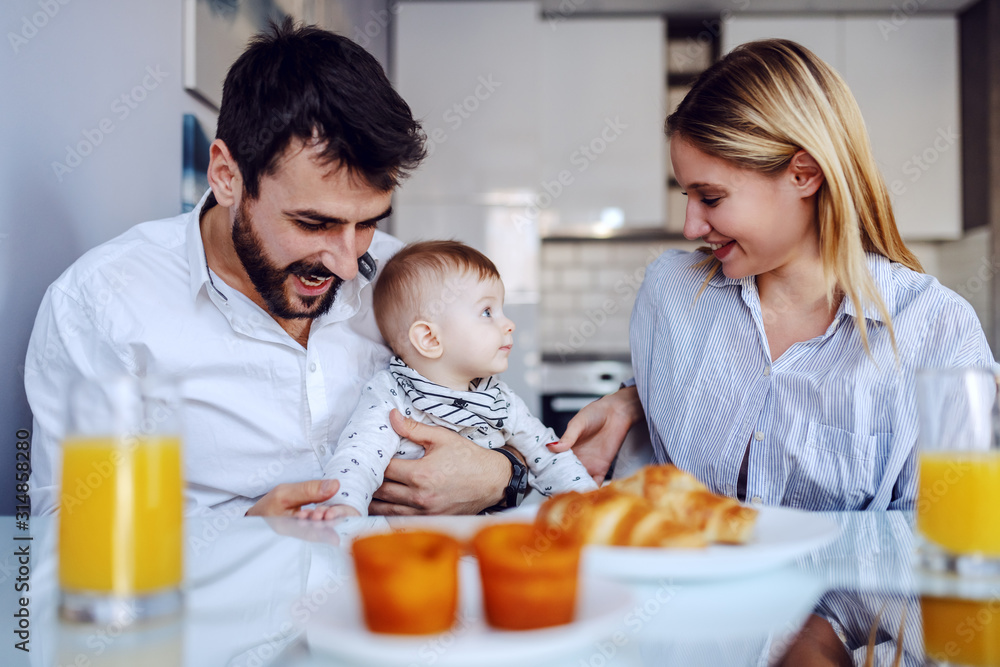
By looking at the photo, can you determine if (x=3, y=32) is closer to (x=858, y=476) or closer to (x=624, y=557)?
(x=624, y=557)

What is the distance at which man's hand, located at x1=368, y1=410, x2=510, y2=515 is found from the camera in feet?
3.79

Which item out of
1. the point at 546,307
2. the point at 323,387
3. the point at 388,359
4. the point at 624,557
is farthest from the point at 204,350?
the point at 546,307

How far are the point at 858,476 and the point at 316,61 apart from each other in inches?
40.7

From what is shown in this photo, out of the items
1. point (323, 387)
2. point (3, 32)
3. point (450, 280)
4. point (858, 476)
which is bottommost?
point (858, 476)

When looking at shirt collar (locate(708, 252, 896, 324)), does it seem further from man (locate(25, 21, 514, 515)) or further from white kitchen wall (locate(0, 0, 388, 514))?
white kitchen wall (locate(0, 0, 388, 514))

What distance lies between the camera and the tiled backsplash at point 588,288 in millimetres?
4070

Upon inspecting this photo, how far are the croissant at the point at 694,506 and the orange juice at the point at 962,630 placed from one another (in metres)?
0.15

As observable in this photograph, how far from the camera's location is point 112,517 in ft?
1.72

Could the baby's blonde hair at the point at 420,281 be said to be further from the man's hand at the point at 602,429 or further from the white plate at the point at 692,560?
the white plate at the point at 692,560

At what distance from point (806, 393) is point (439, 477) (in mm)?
600

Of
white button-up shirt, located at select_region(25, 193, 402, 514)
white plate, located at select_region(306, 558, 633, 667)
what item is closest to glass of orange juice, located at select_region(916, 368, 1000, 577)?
white plate, located at select_region(306, 558, 633, 667)

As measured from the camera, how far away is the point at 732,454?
130cm

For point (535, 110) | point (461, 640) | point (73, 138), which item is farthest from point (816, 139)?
point (535, 110)

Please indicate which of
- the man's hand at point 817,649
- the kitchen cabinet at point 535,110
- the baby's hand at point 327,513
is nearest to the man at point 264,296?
the baby's hand at point 327,513
